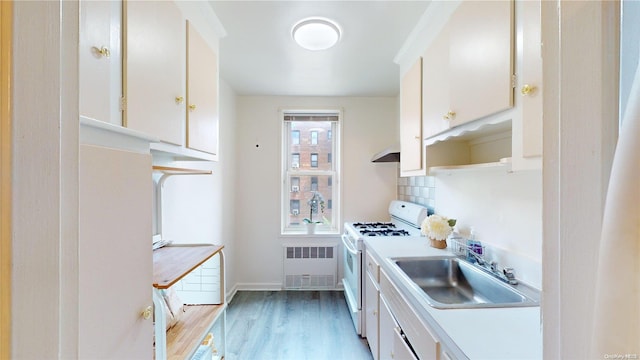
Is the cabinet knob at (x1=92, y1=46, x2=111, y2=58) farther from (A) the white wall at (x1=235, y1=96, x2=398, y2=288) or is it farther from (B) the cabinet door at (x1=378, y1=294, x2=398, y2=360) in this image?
(A) the white wall at (x1=235, y1=96, x2=398, y2=288)

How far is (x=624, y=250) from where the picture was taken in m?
0.27

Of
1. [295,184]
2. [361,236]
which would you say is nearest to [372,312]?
[361,236]

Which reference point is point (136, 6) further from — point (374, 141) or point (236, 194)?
point (374, 141)

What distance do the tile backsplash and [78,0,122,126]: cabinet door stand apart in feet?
7.52

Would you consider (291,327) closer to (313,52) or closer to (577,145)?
(313,52)

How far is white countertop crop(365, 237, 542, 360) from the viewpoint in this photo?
31.4 inches

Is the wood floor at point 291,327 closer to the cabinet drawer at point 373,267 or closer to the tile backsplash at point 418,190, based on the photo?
the cabinet drawer at point 373,267

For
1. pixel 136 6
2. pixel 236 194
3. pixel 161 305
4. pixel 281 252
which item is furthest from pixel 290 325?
pixel 136 6

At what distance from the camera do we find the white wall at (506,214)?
130cm

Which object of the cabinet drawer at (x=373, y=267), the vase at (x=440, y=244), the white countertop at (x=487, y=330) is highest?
the vase at (x=440, y=244)

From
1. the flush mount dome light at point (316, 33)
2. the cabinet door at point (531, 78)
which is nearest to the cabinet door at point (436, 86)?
the cabinet door at point (531, 78)

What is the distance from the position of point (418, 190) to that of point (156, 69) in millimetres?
2432

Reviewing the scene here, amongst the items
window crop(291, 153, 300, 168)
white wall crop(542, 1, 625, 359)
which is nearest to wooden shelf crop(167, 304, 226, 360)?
white wall crop(542, 1, 625, 359)

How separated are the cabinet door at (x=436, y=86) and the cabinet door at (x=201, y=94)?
4.43ft
